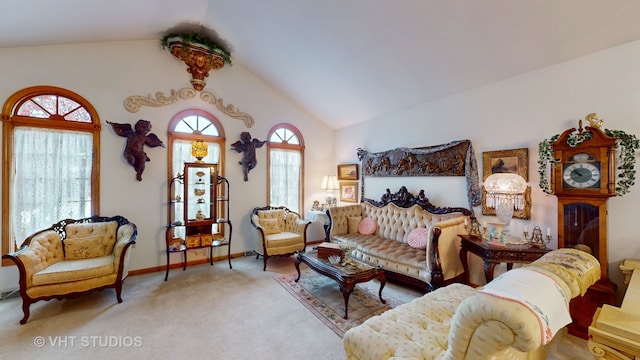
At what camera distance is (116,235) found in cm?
356

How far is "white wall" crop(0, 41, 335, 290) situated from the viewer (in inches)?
136

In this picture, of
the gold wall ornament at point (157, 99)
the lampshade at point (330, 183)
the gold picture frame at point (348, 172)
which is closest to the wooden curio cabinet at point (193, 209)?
the gold wall ornament at point (157, 99)

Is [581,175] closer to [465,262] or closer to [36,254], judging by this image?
[465,262]

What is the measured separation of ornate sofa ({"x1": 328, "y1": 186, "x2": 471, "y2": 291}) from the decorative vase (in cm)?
323

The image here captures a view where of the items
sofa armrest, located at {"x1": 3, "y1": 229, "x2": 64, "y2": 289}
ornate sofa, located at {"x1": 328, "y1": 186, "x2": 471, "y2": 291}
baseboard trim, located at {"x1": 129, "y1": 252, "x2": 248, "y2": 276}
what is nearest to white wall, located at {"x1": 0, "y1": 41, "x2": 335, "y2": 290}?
baseboard trim, located at {"x1": 129, "y1": 252, "x2": 248, "y2": 276}

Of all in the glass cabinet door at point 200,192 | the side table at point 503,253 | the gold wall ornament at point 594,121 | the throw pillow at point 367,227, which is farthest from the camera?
the throw pillow at point 367,227

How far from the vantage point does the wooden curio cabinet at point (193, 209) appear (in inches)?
159

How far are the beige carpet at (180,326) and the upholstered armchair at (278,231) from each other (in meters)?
0.72

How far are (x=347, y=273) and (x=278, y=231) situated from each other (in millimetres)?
2236

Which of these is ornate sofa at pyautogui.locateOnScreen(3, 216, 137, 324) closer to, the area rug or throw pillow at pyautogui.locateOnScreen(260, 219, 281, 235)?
throw pillow at pyautogui.locateOnScreen(260, 219, 281, 235)

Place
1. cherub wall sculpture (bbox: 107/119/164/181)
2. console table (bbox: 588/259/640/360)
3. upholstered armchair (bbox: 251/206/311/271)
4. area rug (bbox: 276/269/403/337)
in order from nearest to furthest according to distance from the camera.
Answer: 1. console table (bbox: 588/259/640/360)
2. area rug (bbox: 276/269/403/337)
3. cherub wall sculpture (bbox: 107/119/164/181)
4. upholstered armchair (bbox: 251/206/311/271)

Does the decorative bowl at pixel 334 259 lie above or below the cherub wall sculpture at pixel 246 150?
below

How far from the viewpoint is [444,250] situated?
3.11m

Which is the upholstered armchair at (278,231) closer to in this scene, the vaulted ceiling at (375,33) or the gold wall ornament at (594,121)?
the vaulted ceiling at (375,33)
